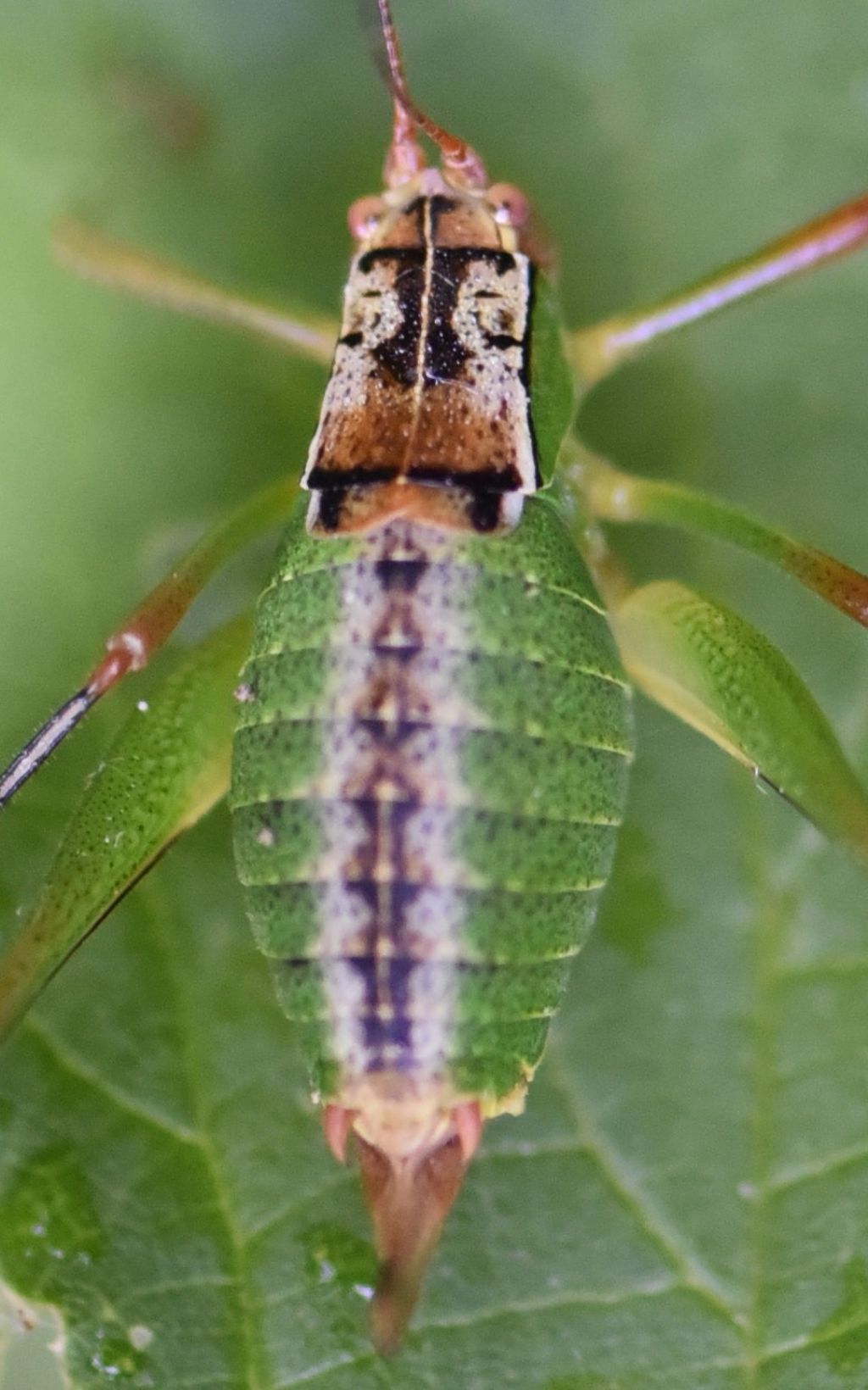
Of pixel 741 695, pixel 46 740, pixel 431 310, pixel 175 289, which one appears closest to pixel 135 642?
pixel 46 740

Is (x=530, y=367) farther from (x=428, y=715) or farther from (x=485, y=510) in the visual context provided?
(x=428, y=715)

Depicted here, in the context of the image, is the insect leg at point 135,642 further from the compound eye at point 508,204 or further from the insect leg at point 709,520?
the compound eye at point 508,204

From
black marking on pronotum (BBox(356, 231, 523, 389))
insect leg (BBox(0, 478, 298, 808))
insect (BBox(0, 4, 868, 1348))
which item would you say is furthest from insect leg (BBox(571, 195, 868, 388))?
insect leg (BBox(0, 478, 298, 808))

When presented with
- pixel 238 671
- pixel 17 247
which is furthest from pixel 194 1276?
pixel 17 247

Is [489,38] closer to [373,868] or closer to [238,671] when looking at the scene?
[238,671]

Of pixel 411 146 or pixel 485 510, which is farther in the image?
pixel 411 146

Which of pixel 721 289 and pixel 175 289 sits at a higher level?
pixel 721 289

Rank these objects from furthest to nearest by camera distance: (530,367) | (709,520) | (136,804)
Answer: (709,520) < (530,367) < (136,804)
